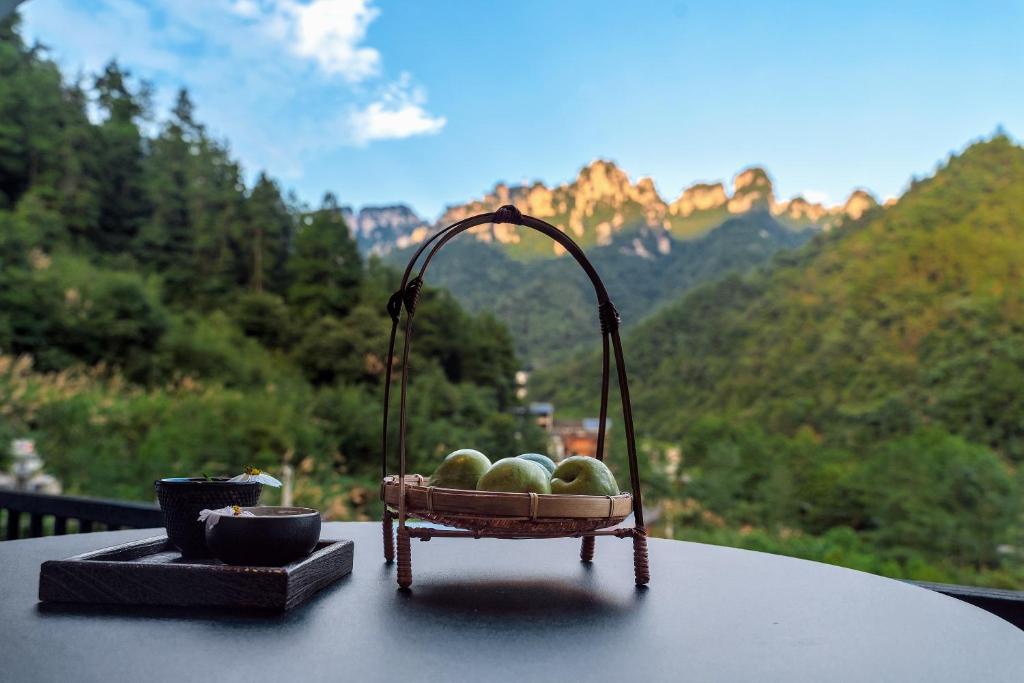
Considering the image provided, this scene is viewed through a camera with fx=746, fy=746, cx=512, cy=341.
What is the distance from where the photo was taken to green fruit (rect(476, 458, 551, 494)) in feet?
2.87

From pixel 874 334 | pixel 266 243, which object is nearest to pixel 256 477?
pixel 266 243

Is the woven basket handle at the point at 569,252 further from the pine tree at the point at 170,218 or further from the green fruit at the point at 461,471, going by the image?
the pine tree at the point at 170,218

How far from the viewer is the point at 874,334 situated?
672 inches

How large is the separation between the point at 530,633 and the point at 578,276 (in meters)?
22.1

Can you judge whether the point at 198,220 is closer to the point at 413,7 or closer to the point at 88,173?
the point at 88,173

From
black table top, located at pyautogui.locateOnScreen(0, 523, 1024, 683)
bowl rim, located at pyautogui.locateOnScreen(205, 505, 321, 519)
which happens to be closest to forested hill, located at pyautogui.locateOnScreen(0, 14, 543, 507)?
bowl rim, located at pyautogui.locateOnScreen(205, 505, 321, 519)

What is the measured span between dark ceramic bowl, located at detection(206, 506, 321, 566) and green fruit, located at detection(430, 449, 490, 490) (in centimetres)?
19

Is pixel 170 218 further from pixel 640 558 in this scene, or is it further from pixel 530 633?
pixel 530 633

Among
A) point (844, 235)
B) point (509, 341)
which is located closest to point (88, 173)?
point (509, 341)

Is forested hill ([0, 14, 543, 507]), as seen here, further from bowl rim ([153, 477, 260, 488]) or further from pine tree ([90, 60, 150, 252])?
bowl rim ([153, 477, 260, 488])

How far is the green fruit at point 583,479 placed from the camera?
91 centimetres

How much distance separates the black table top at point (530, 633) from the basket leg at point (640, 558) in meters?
0.02

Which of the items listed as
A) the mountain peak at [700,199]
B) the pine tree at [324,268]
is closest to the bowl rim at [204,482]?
the pine tree at [324,268]

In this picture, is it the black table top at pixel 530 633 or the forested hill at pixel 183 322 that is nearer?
the black table top at pixel 530 633
